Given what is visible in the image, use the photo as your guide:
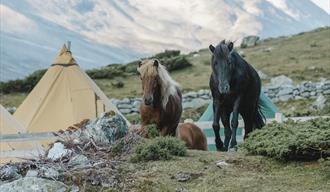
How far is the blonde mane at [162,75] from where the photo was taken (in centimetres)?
1131

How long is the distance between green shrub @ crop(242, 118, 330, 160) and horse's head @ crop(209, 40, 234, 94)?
1.06m

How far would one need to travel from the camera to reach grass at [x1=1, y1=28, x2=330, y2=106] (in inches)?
1542

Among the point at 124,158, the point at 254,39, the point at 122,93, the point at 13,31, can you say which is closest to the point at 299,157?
the point at 124,158

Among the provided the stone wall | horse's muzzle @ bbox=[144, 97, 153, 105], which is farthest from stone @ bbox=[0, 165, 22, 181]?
the stone wall

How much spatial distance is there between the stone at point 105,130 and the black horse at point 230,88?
182 centimetres

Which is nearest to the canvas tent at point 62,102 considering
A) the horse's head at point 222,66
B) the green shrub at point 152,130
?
the green shrub at point 152,130

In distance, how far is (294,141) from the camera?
919 centimetres

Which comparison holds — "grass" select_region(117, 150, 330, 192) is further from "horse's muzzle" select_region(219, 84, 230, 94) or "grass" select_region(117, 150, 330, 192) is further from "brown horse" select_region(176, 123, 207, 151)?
"brown horse" select_region(176, 123, 207, 151)

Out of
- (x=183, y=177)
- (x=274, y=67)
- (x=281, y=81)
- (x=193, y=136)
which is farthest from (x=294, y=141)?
(x=274, y=67)

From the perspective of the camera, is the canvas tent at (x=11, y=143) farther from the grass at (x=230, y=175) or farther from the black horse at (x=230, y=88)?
the grass at (x=230, y=175)

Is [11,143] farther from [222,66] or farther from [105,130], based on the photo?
[222,66]

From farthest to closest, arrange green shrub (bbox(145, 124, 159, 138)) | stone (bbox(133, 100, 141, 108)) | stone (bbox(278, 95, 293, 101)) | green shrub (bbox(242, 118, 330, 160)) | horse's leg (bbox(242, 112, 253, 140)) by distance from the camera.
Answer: stone (bbox(278, 95, 293, 101)), stone (bbox(133, 100, 141, 108)), horse's leg (bbox(242, 112, 253, 140)), green shrub (bbox(145, 124, 159, 138)), green shrub (bbox(242, 118, 330, 160))

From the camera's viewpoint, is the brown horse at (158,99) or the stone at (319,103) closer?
the brown horse at (158,99)

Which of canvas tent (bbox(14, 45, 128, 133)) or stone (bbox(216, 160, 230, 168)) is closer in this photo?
stone (bbox(216, 160, 230, 168))
